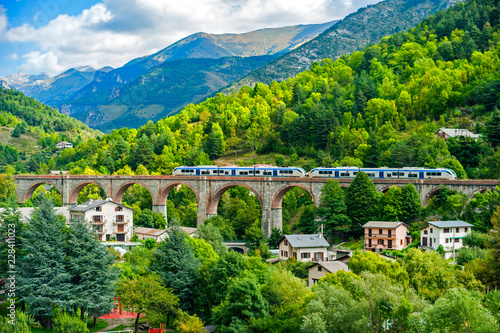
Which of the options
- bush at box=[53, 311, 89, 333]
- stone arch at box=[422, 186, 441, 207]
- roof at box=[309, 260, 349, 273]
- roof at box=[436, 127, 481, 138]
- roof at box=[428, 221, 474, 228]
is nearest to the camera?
bush at box=[53, 311, 89, 333]

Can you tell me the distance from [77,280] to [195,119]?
11514 cm

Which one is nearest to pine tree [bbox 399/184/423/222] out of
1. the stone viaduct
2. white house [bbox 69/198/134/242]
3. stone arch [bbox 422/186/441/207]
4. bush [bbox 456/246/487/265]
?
stone arch [bbox 422/186/441/207]

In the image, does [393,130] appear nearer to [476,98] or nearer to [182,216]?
[476,98]

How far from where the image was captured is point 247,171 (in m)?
84.4

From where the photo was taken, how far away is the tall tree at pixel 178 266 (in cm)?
4244

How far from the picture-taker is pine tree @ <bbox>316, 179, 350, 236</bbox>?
227 feet

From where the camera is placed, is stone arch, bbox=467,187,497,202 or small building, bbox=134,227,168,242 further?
small building, bbox=134,227,168,242

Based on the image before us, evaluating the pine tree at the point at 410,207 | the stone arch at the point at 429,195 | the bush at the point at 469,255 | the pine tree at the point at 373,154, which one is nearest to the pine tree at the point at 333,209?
the pine tree at the point at 410,207

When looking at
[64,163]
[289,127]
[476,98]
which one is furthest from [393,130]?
[64,163]

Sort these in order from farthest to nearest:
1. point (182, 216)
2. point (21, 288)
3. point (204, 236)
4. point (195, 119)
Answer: point (195, 119) → point (182, 216) → point (204, 236) → point (21, 288)

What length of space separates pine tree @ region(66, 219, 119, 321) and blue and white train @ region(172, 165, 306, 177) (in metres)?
43.1

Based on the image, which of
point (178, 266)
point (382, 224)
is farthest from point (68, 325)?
point (382, 224)

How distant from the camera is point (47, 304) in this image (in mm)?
39000

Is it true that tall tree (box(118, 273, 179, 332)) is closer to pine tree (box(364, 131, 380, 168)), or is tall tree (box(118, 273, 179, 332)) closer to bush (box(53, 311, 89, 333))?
bush (box(53, 311, 89, 333))
